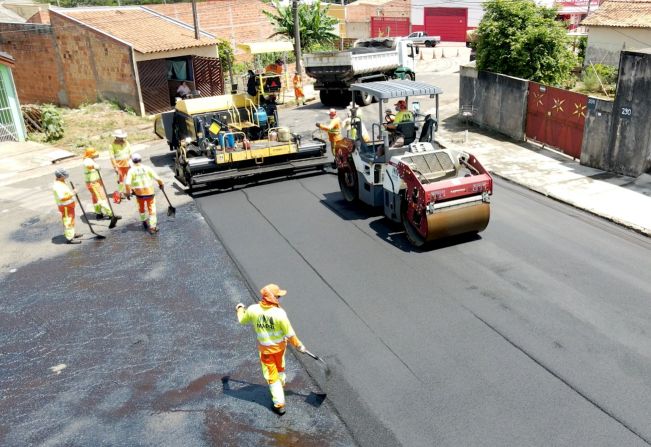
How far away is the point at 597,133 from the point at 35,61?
895 inches

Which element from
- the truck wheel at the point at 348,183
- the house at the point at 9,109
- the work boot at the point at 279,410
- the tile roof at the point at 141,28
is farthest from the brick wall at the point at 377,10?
the work boot at the point at 279,410

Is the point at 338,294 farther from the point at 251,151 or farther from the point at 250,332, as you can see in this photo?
the point at 251,151

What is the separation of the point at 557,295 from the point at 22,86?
26.5 m

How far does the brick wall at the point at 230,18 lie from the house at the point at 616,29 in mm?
19173

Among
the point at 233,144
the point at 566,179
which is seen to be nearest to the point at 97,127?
the point at 233,144

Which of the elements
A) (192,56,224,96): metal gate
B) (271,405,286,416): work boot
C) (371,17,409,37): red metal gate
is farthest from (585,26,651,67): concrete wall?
(371,17,409,37): red metal gate

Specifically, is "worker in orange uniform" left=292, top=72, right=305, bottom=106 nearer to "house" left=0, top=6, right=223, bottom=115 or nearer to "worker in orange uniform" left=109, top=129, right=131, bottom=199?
"house" left=0, top=6, right=223, bottom=115

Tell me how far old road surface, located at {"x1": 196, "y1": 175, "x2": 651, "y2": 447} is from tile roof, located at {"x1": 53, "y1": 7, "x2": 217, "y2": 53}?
13574 millimetres

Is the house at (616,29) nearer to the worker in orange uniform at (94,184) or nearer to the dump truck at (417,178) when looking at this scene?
the dump truck at (417,178)

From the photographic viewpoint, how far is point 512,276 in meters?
8.48

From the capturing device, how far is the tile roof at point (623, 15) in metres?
24.0

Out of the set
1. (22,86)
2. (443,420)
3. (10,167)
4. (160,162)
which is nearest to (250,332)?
(443,420)

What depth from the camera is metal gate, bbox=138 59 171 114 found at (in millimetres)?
22469

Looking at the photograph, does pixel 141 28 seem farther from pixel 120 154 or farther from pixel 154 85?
pixel 120 154
